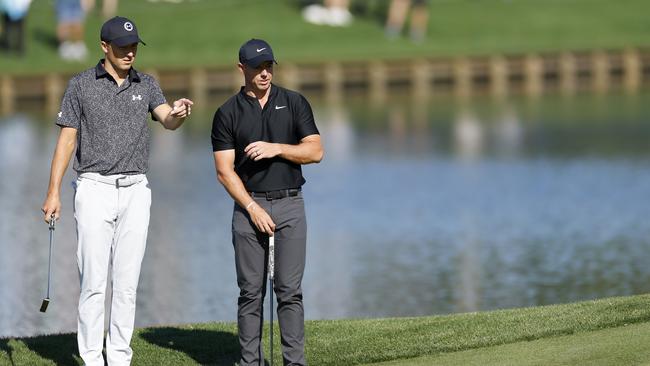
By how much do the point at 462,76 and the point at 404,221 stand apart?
2897cm

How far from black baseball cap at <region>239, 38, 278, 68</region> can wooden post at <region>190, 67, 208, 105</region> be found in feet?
136

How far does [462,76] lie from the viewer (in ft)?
181

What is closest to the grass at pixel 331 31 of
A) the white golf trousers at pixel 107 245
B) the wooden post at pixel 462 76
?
the wooden post at pixel 462 76

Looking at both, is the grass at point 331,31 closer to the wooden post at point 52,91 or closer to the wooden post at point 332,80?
the wooden post at point 332,80

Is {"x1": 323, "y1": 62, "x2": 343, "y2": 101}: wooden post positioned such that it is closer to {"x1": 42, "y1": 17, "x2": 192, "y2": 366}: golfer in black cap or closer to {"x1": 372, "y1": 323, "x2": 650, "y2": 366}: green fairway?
{"x1": 372, "y1": 323, "x2": 650, "y2": 366}: green fairway

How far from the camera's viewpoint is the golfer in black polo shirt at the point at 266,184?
10102 millimetres

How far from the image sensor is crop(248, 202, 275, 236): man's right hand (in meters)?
9.94

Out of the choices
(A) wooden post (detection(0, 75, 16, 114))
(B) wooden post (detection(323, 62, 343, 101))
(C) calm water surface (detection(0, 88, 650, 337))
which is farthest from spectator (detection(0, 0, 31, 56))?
(B) wooden post (detection(323, 62, 343, 101))

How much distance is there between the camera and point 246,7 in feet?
199

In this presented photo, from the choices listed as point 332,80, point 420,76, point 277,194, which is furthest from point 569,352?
point 420,76

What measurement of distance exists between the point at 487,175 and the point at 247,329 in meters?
23.6

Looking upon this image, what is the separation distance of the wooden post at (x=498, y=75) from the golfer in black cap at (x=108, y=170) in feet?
151

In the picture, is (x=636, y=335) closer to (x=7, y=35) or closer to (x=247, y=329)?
(x=247, y=329)

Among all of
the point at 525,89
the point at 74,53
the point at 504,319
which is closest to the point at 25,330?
the point at 504,319
